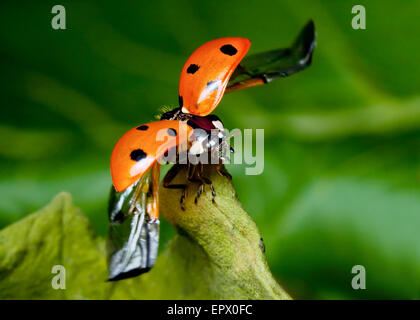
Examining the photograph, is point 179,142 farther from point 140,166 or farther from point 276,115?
point 276,115

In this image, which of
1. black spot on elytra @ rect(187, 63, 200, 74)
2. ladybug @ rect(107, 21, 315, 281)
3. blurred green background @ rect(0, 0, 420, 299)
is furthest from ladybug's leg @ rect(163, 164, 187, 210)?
blurred green background @ rect(0, 0, 420, 299)

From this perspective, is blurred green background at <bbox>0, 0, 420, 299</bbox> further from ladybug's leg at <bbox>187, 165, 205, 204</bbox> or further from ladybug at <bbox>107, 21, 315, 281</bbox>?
ladybug's leg at <bbox>187, 165, 205, 204</bbox>

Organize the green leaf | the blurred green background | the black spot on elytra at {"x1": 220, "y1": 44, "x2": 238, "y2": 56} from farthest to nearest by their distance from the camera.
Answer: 1. the blurred green background
2. the black spot on elytra at {"x1": 220, "y1": 44, "x2": 238, "y2": 56}
3. the green leaf

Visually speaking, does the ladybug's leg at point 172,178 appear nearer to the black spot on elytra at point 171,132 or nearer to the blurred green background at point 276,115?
the black spot on elytra at point 171,132

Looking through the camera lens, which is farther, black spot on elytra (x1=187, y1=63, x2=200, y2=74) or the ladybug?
black spot on elytra (x1=187, y1=63, x2=200, y2=74)

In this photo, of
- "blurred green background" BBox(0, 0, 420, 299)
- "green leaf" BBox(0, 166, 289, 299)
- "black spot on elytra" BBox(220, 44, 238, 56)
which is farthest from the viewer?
"blurred green background" BBox(0, 0, 420, 299)
